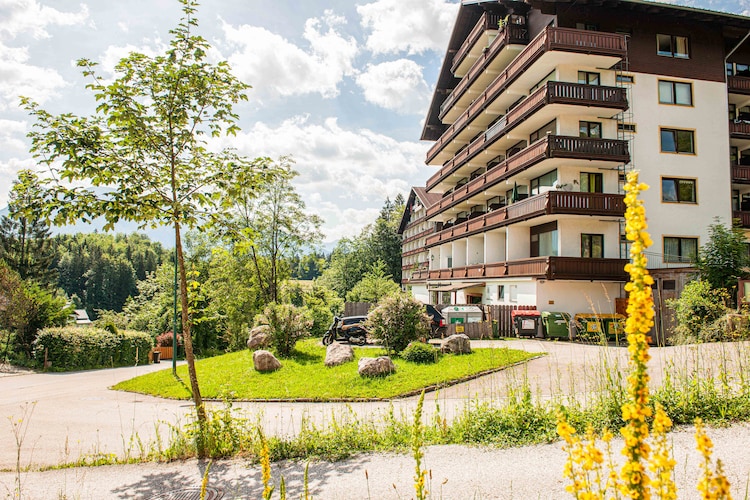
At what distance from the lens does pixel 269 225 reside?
34.1 m

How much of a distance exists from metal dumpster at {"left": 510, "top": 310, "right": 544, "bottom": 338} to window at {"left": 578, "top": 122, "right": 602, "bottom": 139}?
10539 mm

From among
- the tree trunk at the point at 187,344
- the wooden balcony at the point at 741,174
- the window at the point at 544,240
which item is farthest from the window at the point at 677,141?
the tree trunk at the point at 187,344

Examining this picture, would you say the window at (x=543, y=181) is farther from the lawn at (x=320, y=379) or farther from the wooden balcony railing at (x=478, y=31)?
the lawn at (x=320, y=379)

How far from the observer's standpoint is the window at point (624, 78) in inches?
1066

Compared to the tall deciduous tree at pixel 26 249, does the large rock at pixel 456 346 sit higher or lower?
lower

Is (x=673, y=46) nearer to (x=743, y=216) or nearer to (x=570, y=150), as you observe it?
(x=743, y=216)

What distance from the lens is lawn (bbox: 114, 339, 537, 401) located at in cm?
1293

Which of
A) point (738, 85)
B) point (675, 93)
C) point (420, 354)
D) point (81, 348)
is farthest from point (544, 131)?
point (81, 348)

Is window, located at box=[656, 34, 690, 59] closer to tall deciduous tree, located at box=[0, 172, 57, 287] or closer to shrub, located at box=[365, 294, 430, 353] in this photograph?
shrub, located at box=[365, 294, 430, 353]

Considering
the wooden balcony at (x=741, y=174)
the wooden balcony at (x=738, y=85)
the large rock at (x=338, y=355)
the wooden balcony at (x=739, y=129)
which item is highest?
the wooden balcony at (x=738, y=85)

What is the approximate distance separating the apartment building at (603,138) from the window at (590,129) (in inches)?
2.5

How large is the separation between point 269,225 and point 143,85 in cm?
2739

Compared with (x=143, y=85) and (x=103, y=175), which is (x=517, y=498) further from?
(x=143, y=85)

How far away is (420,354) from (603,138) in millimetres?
17395
